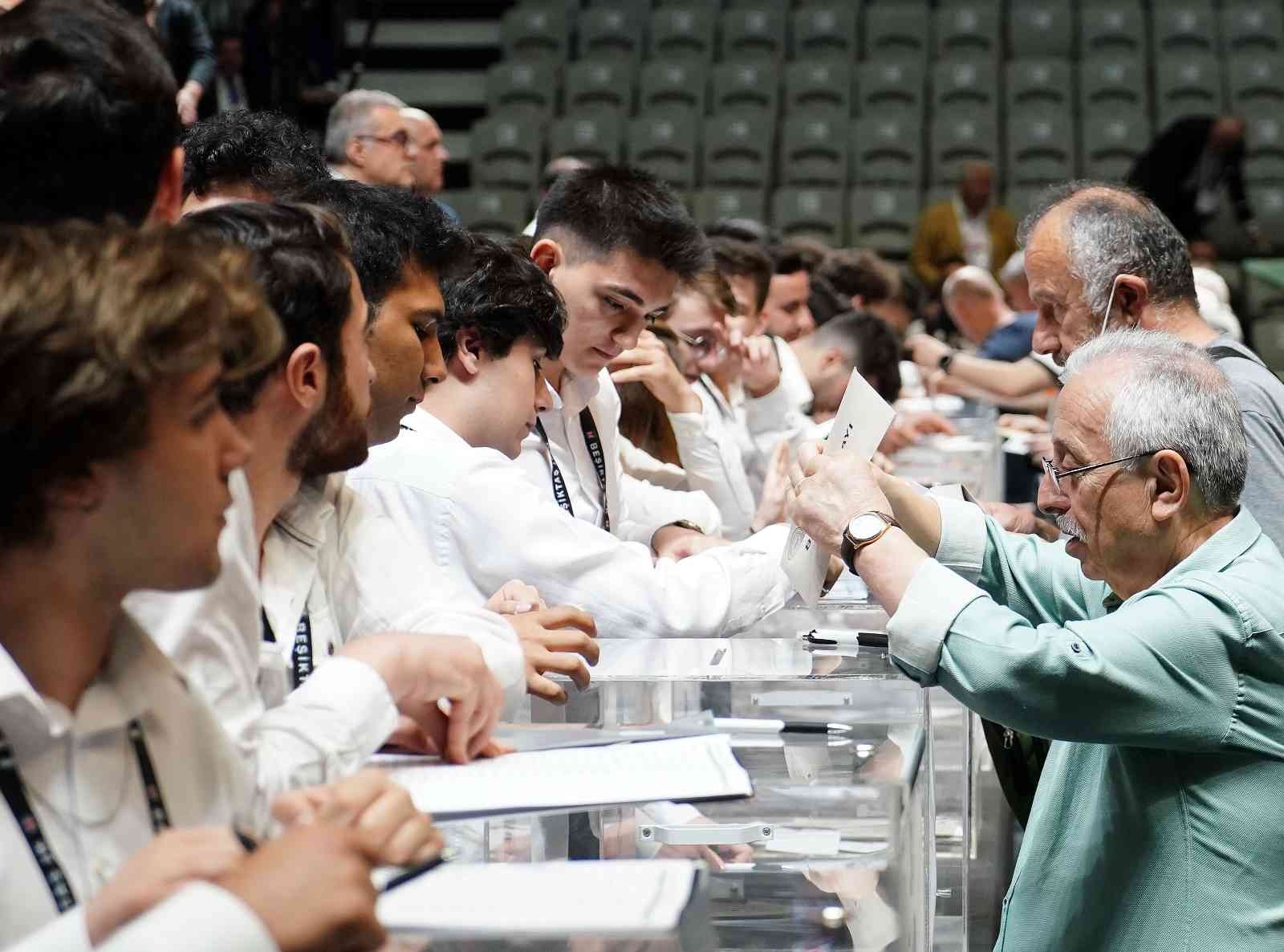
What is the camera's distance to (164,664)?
0.98 m

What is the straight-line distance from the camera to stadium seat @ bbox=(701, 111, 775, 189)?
10.8 m

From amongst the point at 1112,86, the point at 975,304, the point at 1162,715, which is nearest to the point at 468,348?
the point at 1162,715

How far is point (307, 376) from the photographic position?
1342mm

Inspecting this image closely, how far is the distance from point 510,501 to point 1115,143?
9361 millimetres

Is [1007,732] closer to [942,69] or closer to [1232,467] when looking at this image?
[1232,467]

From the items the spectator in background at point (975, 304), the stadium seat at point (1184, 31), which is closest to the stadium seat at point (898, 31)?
the stadium seat at point (1184, 31)

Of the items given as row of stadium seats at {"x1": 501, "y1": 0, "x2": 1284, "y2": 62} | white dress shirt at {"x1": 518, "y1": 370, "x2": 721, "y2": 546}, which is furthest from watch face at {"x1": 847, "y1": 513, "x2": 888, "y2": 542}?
row of stadium seats at {"x1": 501, "y1": 0, "x2": 1284, "y2": 62}

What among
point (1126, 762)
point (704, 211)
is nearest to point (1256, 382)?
point (1126, 762)

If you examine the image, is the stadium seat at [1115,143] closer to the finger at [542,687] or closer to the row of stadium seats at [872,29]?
the row of stadium seats at [872,29]

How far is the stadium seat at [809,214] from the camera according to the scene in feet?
34.2

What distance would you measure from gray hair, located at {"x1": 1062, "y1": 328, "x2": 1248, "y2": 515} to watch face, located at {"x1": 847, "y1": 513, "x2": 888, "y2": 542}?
0.27 m

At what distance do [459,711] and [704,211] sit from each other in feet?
30.0

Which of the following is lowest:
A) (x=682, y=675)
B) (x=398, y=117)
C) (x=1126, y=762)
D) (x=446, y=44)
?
(x=1126, y=762)

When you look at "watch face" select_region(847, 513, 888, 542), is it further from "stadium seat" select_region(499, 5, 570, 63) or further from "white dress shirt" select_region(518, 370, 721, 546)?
"stadium seat" select_region(499, 5, 570, 63)
